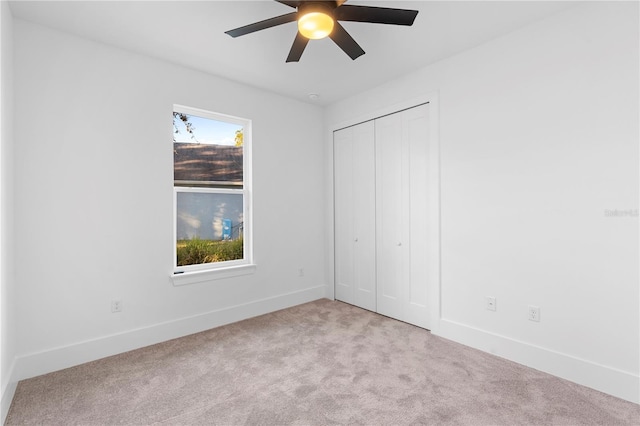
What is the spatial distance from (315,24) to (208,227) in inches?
93.6

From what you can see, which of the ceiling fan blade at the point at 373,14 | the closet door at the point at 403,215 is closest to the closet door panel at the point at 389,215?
the closet door at the point at 403,215

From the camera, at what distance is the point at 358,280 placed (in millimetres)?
4109

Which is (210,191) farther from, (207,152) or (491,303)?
(491,303)

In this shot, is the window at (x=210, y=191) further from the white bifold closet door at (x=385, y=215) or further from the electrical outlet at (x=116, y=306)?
the white bifold closet door at (x=385, y=215)

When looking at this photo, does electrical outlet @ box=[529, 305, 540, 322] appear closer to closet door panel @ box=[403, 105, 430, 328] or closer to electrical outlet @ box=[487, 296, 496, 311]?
electrical outlet @ box=[487, 296, 496, 311]

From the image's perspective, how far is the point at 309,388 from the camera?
2.25m

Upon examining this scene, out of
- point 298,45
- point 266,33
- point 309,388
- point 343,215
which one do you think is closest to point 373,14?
point 298,45

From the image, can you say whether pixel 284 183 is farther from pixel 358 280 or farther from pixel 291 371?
pixel 291 371

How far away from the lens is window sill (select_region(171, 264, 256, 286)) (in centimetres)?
320

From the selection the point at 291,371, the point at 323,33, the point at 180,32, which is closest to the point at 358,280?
the point at 291,371

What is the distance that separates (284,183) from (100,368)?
2.53 m

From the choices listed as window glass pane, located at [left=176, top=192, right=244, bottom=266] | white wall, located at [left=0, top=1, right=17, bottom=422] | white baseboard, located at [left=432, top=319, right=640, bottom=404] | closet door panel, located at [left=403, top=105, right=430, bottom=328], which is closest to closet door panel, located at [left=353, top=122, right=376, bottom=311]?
closet door panel, located at [left=403, top=105, right=430, bottom=328]

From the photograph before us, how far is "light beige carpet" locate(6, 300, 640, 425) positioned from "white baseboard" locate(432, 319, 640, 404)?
67 mm

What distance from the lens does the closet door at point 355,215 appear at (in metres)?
3.93
